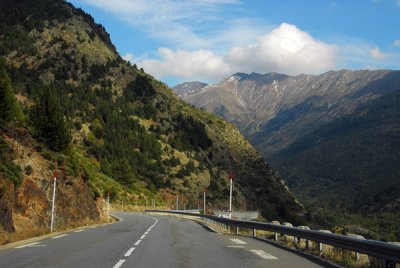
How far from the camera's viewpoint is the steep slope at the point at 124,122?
107062mm

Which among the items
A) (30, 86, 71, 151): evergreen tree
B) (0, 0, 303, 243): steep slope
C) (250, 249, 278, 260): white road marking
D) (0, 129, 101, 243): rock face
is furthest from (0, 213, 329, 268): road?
(0, 0, 303, 243): steep slope

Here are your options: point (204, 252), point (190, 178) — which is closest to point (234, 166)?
point (190, 178)

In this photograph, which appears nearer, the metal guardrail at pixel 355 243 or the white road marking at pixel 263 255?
the metal guardrail at pixel 355 243

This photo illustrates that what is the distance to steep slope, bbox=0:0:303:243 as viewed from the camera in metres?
107

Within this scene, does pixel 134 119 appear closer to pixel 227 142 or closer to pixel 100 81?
pixel 100 81

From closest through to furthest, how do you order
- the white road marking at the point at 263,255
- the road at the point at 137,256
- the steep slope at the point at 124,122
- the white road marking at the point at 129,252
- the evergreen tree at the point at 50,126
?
the road at the point at 137,256
the white road marking at the point at 129,252
the white road marking at the point at 263,255
the evergreen tree at the point at 50,126
the steep slope at the point at 124,122

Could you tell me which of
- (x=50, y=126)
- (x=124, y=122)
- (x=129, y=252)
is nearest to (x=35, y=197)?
(x=50, y=126)

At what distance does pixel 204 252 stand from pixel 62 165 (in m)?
20.9

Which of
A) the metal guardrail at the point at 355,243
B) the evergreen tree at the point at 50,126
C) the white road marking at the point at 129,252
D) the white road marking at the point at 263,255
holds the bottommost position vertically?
the white road marking at the point at 263,255

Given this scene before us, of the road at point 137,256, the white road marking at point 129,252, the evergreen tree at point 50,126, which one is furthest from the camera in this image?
the evergreen tree at point 50,126

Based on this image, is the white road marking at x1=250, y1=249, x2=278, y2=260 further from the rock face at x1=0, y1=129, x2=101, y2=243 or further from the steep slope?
the steep slope

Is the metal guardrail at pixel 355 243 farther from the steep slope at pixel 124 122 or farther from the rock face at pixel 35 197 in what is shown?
the steep slope at pixel 124 122

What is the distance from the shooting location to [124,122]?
408 ft

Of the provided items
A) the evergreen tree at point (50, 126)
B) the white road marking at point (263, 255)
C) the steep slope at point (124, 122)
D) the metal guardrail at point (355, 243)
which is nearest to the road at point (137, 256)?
the white road marking at point (263, 255)
